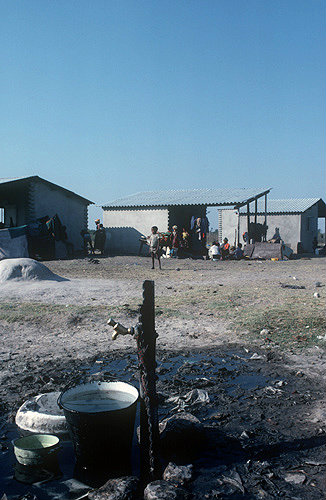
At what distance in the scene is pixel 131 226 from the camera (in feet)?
75.5

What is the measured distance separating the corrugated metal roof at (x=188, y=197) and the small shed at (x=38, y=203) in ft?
9.25

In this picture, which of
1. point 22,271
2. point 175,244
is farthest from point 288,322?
point 175,244

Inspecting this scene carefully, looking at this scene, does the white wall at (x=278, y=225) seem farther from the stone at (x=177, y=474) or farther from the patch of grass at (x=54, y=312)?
the stone at (x=177, y=474)

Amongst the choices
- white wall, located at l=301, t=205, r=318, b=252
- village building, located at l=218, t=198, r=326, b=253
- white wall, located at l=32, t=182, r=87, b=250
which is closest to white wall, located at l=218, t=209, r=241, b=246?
village building, located at l=218, t=198, r=326, b=253

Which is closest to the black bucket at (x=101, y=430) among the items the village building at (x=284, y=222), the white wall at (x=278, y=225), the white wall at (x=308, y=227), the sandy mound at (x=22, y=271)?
the sandy mound at (x=22, y=271)

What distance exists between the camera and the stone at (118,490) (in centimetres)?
252

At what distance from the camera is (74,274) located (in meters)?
12.7

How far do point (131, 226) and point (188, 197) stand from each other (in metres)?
3.49

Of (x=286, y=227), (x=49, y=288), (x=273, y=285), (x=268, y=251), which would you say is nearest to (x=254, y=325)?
(x=273, y=285)

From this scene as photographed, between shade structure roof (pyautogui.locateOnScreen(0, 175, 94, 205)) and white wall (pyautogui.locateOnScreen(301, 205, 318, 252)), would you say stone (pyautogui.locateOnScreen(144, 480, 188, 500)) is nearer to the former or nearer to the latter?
shade structure roof (pyautogui.locateOnScreen(0, 175, 94, 205))

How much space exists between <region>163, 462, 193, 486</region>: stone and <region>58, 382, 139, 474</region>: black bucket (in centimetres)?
34

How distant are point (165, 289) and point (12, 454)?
6.58m

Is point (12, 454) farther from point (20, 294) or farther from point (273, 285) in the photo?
point (273, 285)

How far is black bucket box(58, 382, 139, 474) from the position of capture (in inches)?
110
